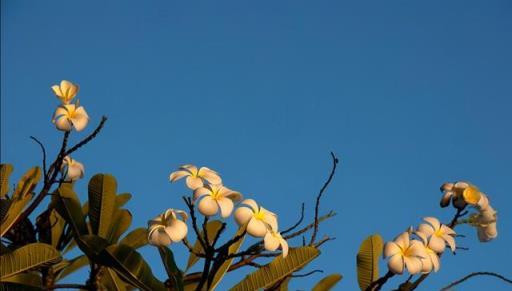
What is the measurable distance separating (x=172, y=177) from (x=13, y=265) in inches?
29.8

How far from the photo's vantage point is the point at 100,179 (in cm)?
267

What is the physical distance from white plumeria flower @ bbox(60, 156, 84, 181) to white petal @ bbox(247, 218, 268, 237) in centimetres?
150

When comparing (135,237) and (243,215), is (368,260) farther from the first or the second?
(135,237)

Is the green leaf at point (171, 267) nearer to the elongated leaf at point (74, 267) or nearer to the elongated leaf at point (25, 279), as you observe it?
the elongated leaf at point (25, 279)

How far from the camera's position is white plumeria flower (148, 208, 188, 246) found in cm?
191

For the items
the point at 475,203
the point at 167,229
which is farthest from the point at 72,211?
the point at 475,203

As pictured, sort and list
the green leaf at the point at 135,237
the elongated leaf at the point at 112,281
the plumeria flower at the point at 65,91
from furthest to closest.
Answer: the green leaf at the point at 135,237
the plumeria flower at the point at 65,91
the elongated leaf at the point at 112,281

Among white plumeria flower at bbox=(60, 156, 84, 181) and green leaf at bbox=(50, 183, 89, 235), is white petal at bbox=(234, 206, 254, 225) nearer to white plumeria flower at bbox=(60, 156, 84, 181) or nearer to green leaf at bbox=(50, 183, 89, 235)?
green leaf at bbox=(50, 183, 89, 235)

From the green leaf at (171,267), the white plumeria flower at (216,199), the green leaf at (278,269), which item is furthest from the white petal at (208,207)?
the green leaf at (278,269)

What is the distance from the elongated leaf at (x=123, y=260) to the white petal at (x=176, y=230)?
0.20 meters

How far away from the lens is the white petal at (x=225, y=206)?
1884 millimetres

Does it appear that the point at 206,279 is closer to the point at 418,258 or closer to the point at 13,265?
the point at 418,258

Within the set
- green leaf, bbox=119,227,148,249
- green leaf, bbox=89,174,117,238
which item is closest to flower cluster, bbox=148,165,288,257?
green leaf, bbox=89,174,117,238

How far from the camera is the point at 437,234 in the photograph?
2.06 m
